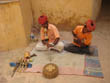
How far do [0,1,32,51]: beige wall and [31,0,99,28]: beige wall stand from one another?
2.89ft

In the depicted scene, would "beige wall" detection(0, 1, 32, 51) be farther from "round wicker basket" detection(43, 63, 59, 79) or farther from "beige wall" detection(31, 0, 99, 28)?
"round wicker basket" detection(43, 63, 59, 79)

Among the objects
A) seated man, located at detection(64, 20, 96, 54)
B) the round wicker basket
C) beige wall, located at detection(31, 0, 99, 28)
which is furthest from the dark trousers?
beige wall, located at detection(31, 0, 99, 28)

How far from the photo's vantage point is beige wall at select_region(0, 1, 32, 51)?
305cm

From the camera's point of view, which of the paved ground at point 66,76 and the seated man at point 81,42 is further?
the seated man at point 81,42

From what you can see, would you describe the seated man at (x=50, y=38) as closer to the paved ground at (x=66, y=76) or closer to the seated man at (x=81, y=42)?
the seated man at (x=81, y=42)

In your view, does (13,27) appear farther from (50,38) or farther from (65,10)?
(65,10)

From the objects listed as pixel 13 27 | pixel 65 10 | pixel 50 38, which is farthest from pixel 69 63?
pixel 65 10

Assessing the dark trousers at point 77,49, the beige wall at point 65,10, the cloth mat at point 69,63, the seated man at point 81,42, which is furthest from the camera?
the beige wall at point 65,10

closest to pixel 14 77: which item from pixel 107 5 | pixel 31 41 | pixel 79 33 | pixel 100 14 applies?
pixel 31 41

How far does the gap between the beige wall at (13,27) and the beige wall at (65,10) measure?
881mm

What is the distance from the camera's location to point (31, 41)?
378cm

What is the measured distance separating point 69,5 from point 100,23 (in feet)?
4.34

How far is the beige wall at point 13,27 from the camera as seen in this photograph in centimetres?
305

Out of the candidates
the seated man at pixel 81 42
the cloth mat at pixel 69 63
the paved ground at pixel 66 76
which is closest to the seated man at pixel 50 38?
the cloth mat at pixel 69 63
